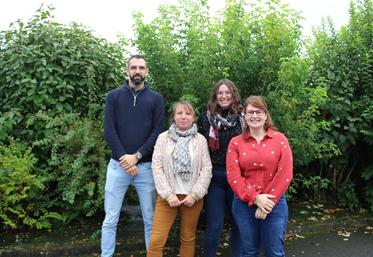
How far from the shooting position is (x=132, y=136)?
416cm

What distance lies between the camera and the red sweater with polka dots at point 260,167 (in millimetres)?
3582

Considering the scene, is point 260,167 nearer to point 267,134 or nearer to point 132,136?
point 267,134

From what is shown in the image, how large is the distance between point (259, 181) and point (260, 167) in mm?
121

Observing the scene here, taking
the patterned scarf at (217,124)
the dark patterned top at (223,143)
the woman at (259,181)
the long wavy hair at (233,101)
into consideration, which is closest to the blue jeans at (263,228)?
Answer: the woman at (259,181)

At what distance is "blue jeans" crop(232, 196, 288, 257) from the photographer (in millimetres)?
3574

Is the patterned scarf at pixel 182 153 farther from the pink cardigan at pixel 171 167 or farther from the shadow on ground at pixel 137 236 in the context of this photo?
the shadow on ground at pixel 137 236

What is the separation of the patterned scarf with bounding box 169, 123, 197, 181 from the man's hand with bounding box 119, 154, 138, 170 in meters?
0.38

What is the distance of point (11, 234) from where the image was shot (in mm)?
5129

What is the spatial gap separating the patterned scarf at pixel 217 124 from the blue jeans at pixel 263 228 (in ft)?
1.95

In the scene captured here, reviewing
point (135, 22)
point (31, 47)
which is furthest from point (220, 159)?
point (31, 47)

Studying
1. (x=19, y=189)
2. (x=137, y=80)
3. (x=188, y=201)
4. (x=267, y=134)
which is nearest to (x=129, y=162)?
(x=188, y=201)

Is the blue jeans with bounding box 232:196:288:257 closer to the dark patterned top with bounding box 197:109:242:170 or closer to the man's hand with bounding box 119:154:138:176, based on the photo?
the dark patterned top with bounding box 197:109:242:170

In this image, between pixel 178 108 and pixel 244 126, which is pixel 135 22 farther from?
pixel 244 126

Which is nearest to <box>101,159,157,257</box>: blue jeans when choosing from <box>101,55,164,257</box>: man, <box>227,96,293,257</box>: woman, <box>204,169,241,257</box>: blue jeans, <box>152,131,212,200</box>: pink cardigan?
<box>101,55,164,257</box>: man
